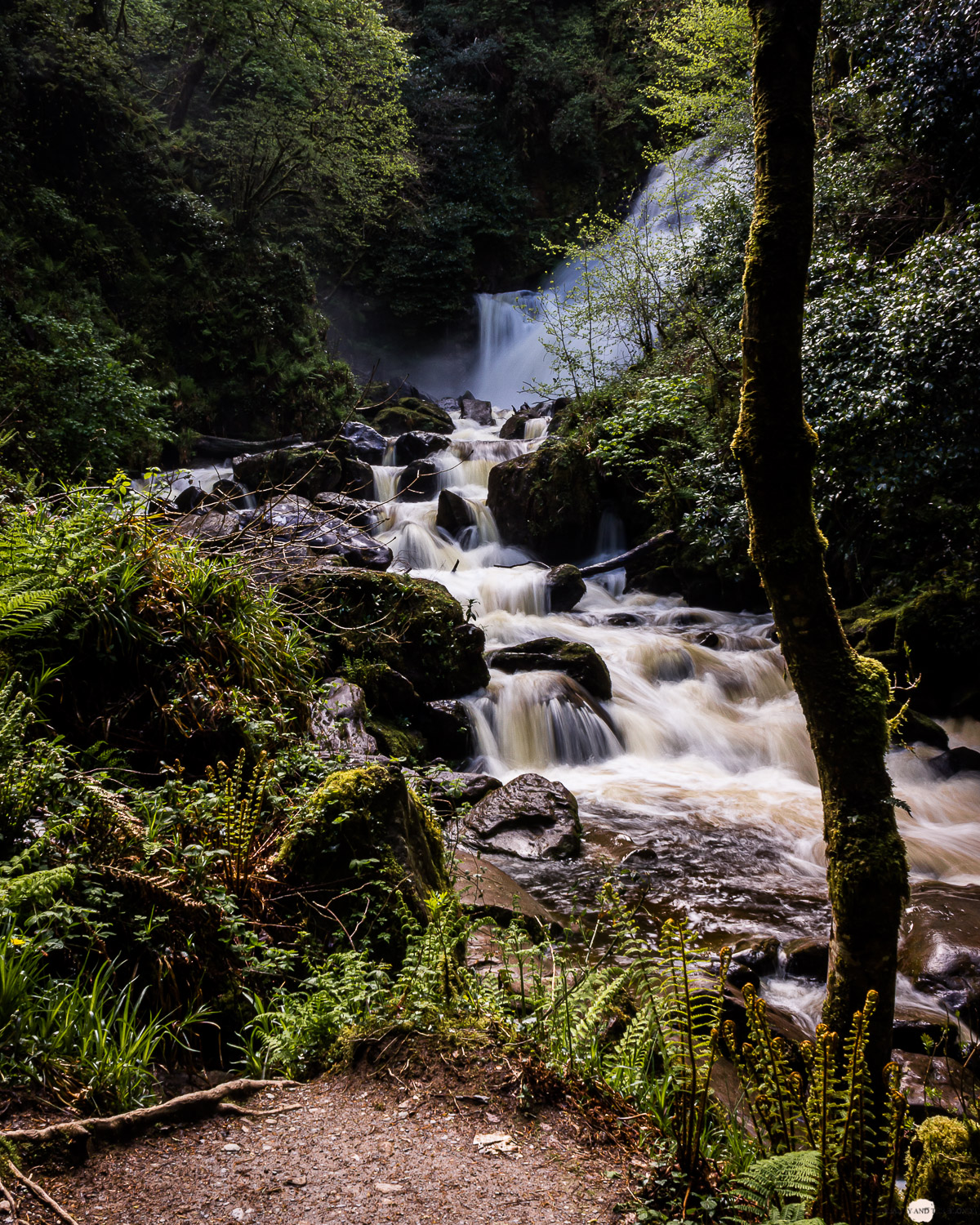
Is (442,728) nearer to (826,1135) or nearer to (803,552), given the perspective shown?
(803,552)

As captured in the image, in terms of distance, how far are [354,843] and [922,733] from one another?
7.70m

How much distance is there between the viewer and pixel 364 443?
1862 centimetres

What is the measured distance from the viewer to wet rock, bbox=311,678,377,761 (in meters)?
5.40

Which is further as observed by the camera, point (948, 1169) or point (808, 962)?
point (808, 962)

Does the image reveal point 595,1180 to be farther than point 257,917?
No

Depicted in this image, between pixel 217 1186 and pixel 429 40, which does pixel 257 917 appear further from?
pixel 429 40

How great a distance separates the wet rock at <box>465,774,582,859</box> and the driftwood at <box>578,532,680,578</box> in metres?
6.45

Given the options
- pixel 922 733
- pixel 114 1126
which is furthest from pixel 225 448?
pixel 114 1126

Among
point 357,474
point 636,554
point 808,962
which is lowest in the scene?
point 808,962

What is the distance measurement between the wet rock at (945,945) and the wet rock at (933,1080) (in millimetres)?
663

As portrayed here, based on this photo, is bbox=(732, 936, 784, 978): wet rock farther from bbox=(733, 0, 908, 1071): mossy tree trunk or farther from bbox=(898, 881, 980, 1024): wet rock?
bbox=(733, 0, 908, 1071): mossy tree trunk

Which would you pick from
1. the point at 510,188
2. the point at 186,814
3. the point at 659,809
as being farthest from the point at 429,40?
the point at 186,814

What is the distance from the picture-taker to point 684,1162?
6.25 ft

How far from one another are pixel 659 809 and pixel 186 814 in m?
5.68
